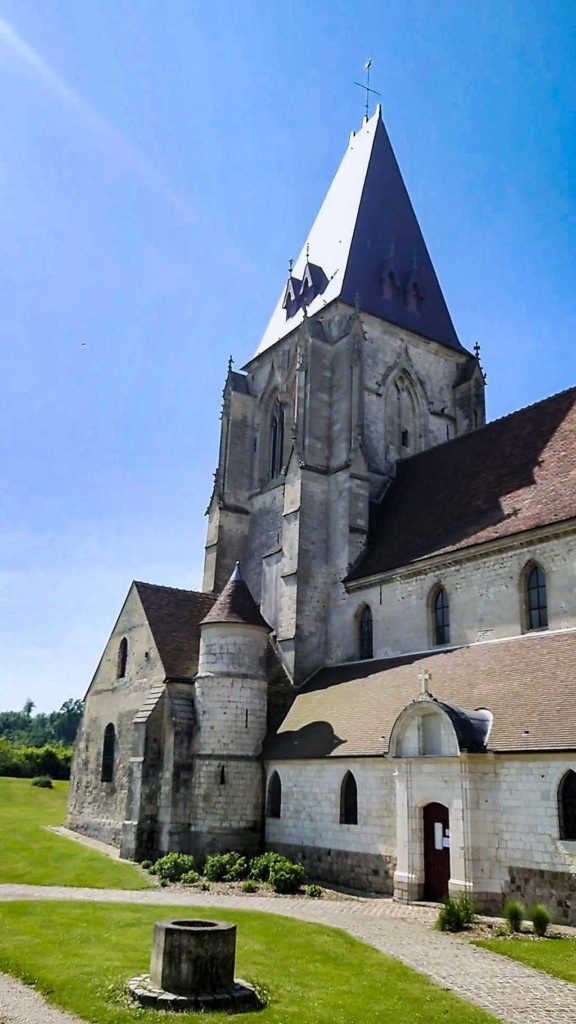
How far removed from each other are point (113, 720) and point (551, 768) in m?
18.2

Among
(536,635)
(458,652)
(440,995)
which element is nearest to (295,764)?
(458,652)

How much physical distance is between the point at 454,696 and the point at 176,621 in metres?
12.4

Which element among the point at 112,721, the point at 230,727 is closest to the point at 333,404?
the point at 230,727

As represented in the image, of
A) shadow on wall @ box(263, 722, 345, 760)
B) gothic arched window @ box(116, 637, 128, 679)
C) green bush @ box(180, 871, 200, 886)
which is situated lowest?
green bush @ box(180, 871, 200, 886)

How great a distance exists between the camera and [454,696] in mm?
19938

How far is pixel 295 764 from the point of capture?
23375 millimetres

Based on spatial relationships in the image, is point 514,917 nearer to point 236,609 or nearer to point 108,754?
point 236,609

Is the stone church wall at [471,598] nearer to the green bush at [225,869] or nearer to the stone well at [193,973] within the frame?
the green bush at [225,869]

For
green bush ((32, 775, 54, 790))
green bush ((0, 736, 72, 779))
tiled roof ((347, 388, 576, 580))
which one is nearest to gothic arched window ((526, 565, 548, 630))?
tiled roof ((347, 388, 576, 580))

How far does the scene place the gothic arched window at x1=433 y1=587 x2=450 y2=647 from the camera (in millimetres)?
24219

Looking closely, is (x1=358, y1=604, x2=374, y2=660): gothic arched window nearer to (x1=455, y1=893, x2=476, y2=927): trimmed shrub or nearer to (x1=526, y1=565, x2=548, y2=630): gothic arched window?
(x1=526, y1=565, x2=548, y2=630): gothic arched window

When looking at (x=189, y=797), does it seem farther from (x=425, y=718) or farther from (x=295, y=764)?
(x=425, y=718)

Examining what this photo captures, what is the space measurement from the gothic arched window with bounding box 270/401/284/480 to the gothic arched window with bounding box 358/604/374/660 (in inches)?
374

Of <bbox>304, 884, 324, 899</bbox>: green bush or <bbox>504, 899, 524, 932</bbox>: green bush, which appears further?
<bbox>304, 884, 324, 899</bbox>: green bush
